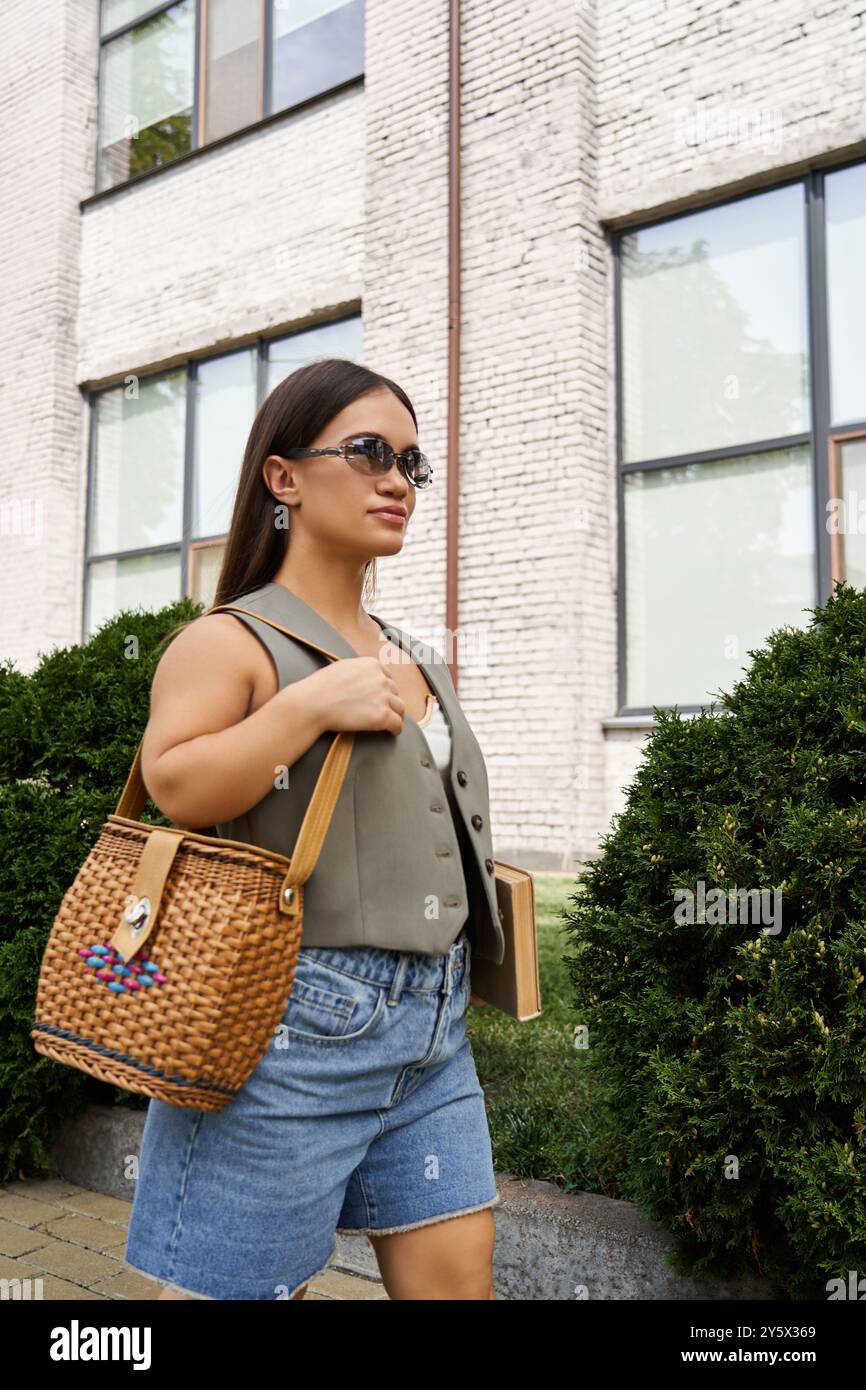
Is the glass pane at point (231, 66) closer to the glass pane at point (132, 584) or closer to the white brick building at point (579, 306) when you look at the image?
the white brick building at point (579, 306)

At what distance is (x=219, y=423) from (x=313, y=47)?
3381mm

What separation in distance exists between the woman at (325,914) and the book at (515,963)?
73 millimetres

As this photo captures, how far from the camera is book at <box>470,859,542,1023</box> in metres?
2.04

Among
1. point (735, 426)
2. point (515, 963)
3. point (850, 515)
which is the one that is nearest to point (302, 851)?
point (515, 963)

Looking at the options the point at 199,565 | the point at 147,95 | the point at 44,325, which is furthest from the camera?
the point at 44,325

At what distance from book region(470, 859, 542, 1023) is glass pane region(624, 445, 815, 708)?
5.75m

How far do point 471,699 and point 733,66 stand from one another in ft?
14.9

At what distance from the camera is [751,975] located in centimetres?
262

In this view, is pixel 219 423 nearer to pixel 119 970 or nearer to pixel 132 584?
pixel 132 584

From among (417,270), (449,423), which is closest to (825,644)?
(449,423)

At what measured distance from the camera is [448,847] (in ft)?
6.16

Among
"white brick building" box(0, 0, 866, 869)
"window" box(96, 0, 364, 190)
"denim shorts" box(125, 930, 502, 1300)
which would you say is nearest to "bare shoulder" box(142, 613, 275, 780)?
"denim shorts" box(125, 930, 502, 1300)

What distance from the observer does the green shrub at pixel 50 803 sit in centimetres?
413

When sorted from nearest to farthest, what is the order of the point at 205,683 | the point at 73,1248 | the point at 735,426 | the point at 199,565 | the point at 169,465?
the point at 205,683, the point at 73,1248, the point at 735,426, the point at 199,565, the point at 169,465
